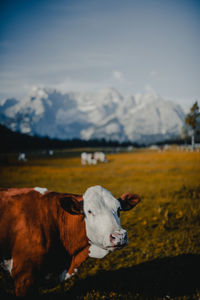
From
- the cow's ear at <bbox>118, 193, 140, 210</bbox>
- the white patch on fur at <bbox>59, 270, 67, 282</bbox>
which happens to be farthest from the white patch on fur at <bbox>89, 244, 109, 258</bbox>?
the cow's ear at <bbox>118, 193, 140, 210</bbox>

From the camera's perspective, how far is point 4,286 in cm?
491

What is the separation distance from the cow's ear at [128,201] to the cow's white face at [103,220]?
484 millimetres

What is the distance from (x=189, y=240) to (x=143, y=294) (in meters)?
3.49

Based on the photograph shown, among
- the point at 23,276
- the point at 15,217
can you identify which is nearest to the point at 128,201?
the point at 15,217

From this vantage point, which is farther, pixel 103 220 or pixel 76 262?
pixel 76 262

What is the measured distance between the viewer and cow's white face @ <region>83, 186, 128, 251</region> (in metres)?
3.26

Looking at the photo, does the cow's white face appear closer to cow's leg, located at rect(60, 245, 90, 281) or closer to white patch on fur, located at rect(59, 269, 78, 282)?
cow's leg, located at rect(60, 245, 90, 281)

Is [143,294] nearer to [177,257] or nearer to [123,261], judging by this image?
[123,261]

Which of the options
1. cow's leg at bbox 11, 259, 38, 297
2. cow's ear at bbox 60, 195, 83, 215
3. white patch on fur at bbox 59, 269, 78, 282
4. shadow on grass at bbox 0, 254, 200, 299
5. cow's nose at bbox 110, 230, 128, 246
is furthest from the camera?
shadow on grass at bbox 0, 254, 200, 299

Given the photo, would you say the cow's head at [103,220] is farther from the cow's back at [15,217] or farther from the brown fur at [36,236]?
the cow's back at [15,217]

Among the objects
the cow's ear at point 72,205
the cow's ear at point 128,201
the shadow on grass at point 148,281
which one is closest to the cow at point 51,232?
the cow's ear at point 72,205

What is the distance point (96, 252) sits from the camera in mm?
3828

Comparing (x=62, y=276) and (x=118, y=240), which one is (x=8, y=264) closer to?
(x=62, y=276)

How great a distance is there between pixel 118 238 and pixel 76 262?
128 cm
